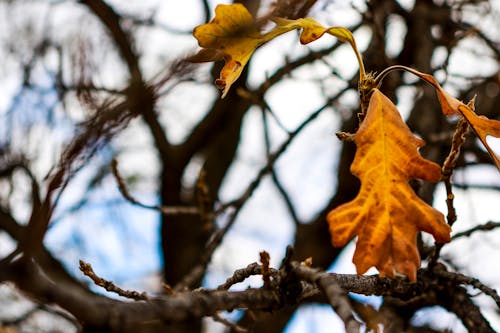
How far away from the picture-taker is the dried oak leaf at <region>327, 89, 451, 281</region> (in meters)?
0.78

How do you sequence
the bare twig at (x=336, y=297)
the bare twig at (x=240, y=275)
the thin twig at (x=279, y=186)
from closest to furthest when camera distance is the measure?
1. the bare twig at (x=336, y=297)
2. the bare twig at (x=240, y=275)
3. the thin twig at (x=279, y=186)

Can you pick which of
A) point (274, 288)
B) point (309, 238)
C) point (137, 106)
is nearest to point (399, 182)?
point (274, 288)

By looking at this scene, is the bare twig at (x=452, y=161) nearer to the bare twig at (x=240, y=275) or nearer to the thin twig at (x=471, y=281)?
the thin twig at (x=471, y=281)

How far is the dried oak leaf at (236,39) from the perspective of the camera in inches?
38.3

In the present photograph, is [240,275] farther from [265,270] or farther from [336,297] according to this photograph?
[336,297]

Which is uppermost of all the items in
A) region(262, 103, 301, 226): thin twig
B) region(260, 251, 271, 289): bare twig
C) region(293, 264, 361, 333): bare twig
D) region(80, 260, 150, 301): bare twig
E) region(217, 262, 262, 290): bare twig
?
region(262, 103, 301, 226): thin twig

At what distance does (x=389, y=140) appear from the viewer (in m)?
0.88

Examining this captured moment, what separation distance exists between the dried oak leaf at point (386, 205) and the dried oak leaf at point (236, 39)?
0.16m

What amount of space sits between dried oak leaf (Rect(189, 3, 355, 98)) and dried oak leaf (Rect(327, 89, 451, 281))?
157mm

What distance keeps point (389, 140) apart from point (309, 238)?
5.91 feet

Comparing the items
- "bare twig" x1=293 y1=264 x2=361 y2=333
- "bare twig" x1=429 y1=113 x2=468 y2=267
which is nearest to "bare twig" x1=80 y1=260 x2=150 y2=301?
"bare twig" x1=293 y1=264 x2=361 y2=333

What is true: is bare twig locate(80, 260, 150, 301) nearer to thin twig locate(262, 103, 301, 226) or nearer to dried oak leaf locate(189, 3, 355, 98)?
dried oak leaf locate(189, 3, 355, 98)

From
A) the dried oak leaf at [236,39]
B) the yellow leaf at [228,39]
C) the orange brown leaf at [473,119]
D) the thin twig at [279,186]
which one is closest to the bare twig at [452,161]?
the orange brown leaf at [473,119]

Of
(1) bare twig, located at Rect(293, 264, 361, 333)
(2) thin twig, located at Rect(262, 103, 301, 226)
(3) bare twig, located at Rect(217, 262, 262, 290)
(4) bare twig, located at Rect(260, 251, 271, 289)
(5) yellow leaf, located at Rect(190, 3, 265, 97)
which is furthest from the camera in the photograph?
(2) thin twig, located at Rect(262, 103, 301, 226)
